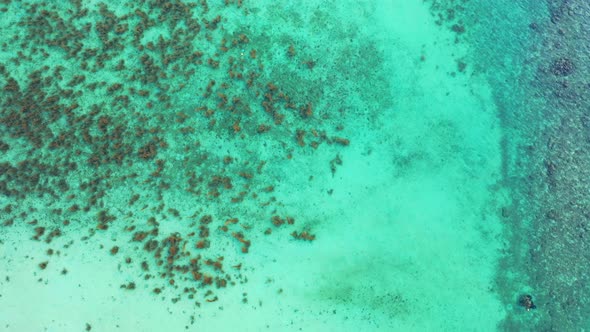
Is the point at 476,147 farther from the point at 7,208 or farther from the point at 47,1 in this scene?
the point at 47,1

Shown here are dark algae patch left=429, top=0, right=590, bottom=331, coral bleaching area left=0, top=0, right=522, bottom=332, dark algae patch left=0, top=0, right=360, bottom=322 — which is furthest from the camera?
dark algae patch left=429, top=0, right=590, bottom=331

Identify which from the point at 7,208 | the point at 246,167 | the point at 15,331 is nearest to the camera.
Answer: the point at 15,331

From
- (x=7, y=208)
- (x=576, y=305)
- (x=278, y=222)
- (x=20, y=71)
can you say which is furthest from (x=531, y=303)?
(x=20, y=71)

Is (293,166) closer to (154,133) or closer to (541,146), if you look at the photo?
(154,133)

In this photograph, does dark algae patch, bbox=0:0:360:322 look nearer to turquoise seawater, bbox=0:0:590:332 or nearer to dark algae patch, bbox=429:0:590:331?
turquoise seawater, bbox=0:0:590:332

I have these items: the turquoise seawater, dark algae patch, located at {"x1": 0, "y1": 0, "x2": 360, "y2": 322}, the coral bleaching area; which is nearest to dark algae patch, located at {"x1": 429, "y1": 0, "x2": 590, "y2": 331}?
the turquoise seawater

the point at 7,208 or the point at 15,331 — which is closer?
the point at 15,331
